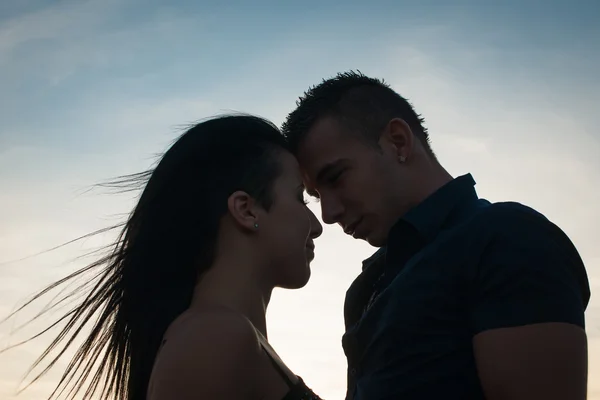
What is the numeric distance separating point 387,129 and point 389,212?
0.49 m

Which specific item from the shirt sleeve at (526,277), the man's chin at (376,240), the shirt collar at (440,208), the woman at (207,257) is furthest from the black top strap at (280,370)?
the man's chin at (376,240)

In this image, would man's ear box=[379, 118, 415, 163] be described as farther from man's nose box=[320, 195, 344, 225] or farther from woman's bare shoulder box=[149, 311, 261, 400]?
woman's bare shoulder box=[149, 311, 261, 400]

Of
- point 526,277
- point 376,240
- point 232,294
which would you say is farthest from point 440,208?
point 232,294

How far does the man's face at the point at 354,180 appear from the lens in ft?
12.1

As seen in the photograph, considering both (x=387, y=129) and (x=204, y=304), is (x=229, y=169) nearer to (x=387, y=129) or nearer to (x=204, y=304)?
(x=204, y=304)

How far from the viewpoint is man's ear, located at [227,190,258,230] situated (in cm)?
286

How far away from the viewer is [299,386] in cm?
263

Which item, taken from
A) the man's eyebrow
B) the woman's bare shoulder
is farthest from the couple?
the man's eyebrow

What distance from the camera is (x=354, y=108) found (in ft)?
13.0

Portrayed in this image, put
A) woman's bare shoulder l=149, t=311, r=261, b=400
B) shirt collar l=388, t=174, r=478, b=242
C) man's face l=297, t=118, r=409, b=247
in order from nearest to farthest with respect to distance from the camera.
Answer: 1. woman's bare shoulder l=149, t=311, r=261, b=400
2. shirt collar l=388, t=174, r=478, b=242
3. man's face l=297, t=118, r=409, b=247

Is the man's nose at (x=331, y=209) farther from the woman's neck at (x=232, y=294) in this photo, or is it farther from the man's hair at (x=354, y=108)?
the woman's neck at (x=232, y=294)

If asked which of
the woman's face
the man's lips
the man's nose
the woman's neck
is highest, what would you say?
the man's nose

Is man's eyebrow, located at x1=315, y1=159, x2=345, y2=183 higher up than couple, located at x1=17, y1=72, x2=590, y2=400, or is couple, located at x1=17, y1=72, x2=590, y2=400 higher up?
man's eyebrow, located at x1=315, y1=159, x2=345, y2=183

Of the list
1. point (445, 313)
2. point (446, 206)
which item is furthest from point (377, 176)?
point (445, 313)
